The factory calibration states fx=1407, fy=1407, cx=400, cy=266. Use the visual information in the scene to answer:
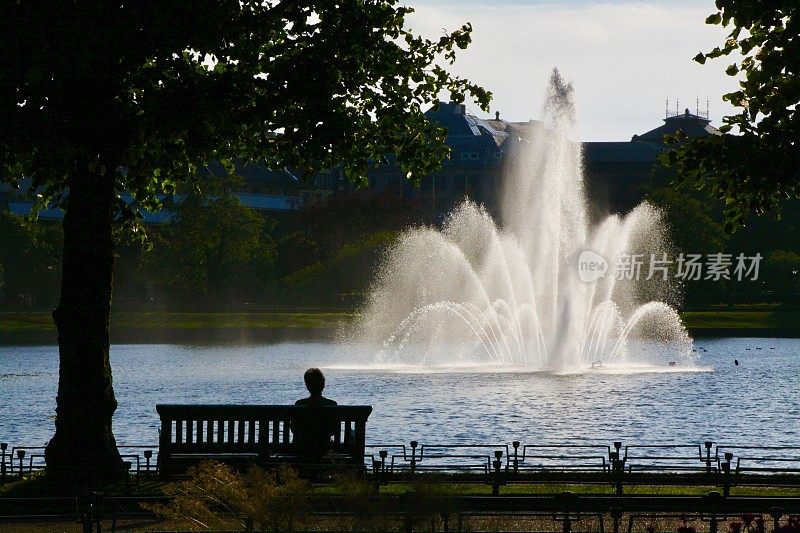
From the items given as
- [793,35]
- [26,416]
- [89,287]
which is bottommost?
[26,416]

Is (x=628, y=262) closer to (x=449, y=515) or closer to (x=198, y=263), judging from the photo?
(x=198, y=263)

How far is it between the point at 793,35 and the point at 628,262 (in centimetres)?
7957

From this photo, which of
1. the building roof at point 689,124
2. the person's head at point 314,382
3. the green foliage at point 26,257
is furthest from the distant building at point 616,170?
the person's head at point 314,382

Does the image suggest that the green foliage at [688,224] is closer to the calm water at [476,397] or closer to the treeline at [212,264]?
the treeline at [212,264]

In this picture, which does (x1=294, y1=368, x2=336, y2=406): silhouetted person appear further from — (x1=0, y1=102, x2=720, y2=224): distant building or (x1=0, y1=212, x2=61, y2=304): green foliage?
(x1=0, y1=102, x2=720, y2=224): distant building

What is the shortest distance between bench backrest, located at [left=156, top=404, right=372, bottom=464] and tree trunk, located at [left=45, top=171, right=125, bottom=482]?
6.01 feet

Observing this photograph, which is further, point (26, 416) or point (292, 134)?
point (26, 416)

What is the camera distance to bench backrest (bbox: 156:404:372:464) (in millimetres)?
19250

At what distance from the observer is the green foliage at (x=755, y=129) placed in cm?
1977

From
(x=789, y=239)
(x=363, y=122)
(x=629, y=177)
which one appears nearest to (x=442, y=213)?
(x=629, y=177)

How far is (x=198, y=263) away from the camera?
11450 cm

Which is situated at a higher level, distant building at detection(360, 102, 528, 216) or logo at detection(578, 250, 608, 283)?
distant building at detection(360, 102, 528, 216)

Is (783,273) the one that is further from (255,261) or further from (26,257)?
(26,257)

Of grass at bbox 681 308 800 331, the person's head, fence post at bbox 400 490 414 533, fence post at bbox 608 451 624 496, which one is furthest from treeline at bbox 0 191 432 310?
fence post at bbox 400 490 414 533
